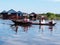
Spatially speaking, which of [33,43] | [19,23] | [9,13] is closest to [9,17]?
[9,13]

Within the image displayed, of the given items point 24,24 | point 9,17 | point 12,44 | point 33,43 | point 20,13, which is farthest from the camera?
point 9,17

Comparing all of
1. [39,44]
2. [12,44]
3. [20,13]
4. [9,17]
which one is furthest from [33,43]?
[9,17]

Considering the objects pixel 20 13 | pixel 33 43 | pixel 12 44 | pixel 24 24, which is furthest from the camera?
pixel 20 13

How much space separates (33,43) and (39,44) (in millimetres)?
483

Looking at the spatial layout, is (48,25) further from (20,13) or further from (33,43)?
(20,13)

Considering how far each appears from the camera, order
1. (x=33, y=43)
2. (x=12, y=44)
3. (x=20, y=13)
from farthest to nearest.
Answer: (x=20, y=13) < (x=33, y=43) < (x=12, y=44)

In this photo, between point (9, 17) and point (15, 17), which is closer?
point (15, 17)

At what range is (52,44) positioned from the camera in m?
14.4

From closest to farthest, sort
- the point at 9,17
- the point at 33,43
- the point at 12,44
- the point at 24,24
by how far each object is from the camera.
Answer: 1. the point at 12,44
2. the point at 33,43
3. the point at 24,24
4. the point at 9,17

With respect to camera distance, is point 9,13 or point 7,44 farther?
point 9,13

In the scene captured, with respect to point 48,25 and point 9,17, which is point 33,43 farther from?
point 9,17

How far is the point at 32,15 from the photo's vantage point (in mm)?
60969

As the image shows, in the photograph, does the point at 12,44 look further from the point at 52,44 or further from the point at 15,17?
the point at 15,17

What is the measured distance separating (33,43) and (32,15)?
46513 mm
